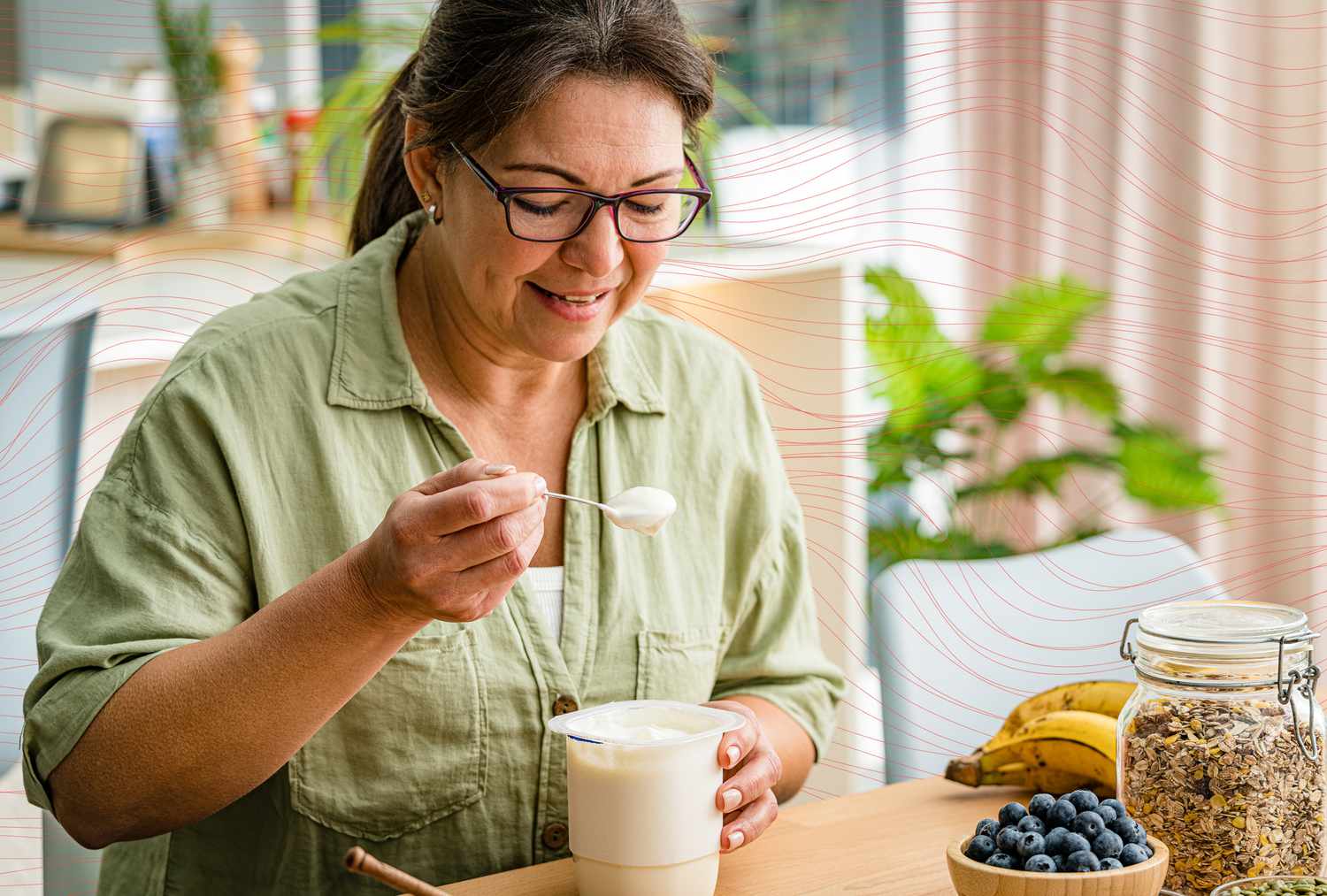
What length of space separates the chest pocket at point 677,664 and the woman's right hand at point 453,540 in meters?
0.38

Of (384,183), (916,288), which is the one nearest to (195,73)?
(916,288)

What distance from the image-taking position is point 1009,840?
3.00 ft

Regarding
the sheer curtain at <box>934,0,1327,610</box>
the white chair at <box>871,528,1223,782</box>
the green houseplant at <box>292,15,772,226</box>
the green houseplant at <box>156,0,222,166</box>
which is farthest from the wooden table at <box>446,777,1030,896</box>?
the green houseplant at <box>156,0,222,166</box>

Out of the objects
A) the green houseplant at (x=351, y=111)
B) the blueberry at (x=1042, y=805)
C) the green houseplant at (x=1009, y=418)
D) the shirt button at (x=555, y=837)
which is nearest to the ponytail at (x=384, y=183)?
the green houseplant at (x=351, y=111)

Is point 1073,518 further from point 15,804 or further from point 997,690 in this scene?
point 15,804

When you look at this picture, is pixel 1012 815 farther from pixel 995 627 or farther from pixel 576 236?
pixel 995 627

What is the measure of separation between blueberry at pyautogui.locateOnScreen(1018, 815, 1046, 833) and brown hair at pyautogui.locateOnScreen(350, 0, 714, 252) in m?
0.67

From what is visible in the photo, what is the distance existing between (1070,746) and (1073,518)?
1744 millimetres

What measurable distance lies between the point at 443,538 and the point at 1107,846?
0.48 meters

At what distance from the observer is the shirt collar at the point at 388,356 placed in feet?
4.25

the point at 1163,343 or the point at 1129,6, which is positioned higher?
the point at 1129,6

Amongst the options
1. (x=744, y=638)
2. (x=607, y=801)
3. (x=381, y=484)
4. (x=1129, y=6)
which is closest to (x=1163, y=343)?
(x=1129, y=6)

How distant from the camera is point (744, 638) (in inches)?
59.2

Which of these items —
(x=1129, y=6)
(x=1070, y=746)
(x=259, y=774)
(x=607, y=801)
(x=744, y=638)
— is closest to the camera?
(x=607, y=801)
